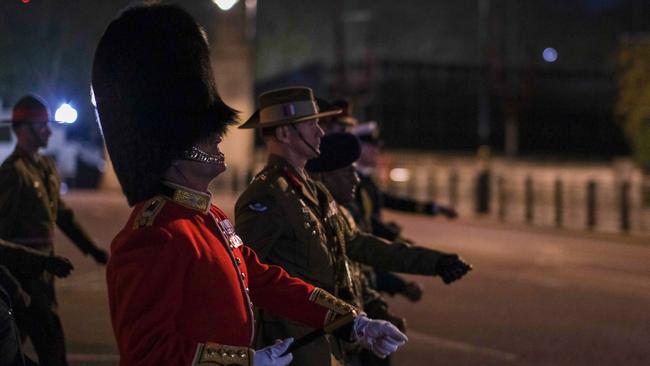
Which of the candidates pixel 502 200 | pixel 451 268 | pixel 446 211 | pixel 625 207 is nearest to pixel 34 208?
pixel 451 268

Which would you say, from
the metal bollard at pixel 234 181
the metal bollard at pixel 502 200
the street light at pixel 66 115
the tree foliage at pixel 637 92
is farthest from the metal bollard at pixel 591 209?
the street light at pixel 66 115

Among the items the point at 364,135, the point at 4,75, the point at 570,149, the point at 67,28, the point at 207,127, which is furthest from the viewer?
the point at 570,149

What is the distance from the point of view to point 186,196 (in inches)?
102

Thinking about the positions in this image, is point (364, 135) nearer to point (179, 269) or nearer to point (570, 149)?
point (179, 269)

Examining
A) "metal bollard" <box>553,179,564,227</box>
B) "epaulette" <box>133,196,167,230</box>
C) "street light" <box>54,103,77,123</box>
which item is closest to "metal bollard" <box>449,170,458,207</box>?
"metal bollard" <box>553,179,564,227</box>

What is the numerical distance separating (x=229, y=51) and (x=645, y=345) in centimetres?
2821

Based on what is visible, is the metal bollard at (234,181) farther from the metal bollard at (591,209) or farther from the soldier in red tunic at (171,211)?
the soldier in red tunic at (171,211)

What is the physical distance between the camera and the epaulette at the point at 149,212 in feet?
8.07

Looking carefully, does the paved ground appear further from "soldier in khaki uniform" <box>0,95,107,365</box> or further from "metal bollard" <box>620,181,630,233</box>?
"metal bollard" <box>620,181,630,233</box>

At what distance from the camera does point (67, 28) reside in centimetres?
922

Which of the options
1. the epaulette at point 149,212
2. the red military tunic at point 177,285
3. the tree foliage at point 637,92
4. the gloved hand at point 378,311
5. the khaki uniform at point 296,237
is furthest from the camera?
the tree foliage at point 637,92

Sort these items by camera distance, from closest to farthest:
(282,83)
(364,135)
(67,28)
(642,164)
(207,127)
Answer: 1. (207,127)
2. (364,135)
3. (67,28)
4. (642,164)
5. (282,83)

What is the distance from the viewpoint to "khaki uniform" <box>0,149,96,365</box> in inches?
191

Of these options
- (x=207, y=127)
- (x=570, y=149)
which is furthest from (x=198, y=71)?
(x=570, y=149)
